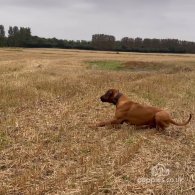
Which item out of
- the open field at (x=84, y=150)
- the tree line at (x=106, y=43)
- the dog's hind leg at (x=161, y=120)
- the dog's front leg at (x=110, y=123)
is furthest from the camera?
the tree line at (x=106, y=43)

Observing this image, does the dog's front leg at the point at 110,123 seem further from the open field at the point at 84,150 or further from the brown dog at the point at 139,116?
the open field at the point at 84,150

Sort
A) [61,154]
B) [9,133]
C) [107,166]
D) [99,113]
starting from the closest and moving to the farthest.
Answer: [107,166], [61,154], [9,133], [99,113]

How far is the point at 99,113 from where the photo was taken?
1271 cm

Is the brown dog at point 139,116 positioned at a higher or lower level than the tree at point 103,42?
higher

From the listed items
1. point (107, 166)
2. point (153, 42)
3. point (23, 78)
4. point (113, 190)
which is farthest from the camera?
point (153, 42)

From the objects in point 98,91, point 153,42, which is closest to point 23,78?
point 98,91

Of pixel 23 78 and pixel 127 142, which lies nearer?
pixel 127 142

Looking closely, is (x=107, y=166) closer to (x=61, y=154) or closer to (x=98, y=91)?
(x=61, y=154)

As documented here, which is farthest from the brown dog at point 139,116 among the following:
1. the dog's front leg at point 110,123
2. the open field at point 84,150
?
the open field at point 84,150

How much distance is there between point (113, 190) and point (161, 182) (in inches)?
30.9

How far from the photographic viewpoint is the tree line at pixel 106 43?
306 feet

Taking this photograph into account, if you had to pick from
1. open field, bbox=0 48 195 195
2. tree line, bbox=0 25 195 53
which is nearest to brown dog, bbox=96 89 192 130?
open field, bbox=0 48 195 195

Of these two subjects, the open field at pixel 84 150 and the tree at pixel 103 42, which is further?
the tree at pixel 103 42

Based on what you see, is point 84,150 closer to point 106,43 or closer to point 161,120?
point 161,120
